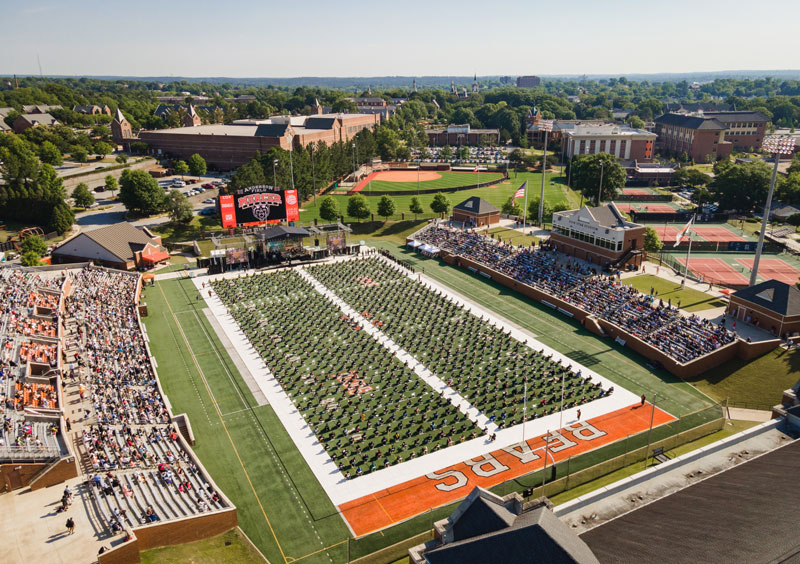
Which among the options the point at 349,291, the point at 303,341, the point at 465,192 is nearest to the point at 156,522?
the point at 303,341

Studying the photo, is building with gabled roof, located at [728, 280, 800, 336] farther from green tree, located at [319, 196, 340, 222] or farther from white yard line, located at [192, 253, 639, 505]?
green tree, located at [319, 196, 340, 222]

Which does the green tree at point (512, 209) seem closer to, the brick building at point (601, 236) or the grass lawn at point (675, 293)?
the brick building at point (601, 236)

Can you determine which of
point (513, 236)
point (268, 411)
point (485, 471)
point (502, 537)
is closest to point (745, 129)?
point (513, 236)

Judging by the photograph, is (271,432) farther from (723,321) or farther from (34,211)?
(34,211)

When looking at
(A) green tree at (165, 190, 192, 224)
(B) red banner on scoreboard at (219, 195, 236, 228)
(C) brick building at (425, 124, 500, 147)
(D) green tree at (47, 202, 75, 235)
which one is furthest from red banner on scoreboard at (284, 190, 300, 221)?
(C) brick building at (425, 124, 500, 147)

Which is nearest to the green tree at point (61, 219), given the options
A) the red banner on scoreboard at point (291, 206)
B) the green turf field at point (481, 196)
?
the green turf field at point (481, 196)

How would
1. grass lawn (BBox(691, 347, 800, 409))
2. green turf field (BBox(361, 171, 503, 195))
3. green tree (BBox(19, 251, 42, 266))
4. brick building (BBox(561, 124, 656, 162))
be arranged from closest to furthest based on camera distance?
1. grass lawn (BBox(691, 347, 800, 409))
2. green tree (BBox(19, 251, 42, 266))
3. green turf field (BBox(361, 171, 503, 195))
4. brick building (BBox(561, 124, 656, 162))

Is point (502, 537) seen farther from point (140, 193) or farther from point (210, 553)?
point (140, 193)
